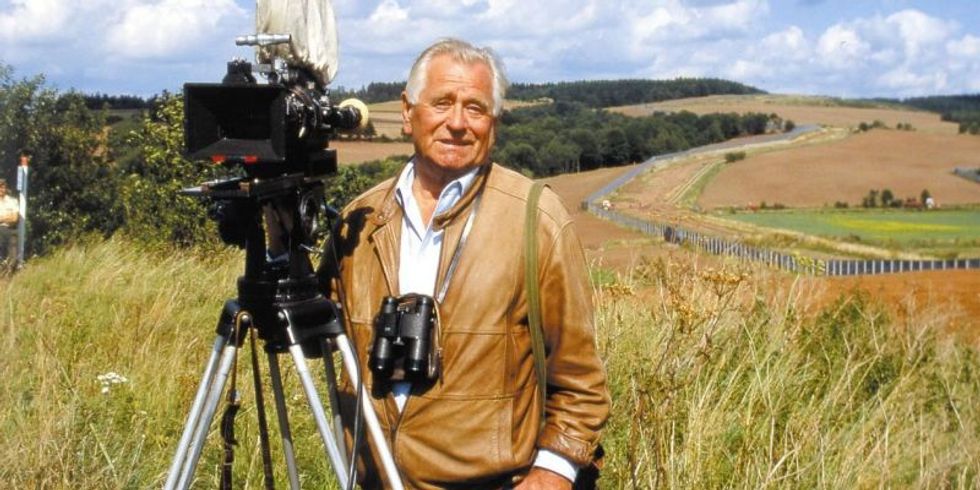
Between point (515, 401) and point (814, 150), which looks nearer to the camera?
point (515, 401)

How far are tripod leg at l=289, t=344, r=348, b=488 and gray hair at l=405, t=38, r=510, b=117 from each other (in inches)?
23.5

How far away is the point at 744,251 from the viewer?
25.8 feet

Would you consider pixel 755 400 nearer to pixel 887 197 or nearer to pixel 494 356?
pixel 494 356

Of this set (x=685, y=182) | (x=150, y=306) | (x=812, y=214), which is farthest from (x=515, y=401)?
(x=812, y=214)

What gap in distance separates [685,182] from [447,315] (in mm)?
40893

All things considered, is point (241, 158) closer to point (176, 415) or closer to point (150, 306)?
point (176, 415)

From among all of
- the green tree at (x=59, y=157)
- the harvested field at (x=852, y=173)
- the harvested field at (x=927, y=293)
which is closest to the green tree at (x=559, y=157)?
the harvested field at (x=852, y=173)

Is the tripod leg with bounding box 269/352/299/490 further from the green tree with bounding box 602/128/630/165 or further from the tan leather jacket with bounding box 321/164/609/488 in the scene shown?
the green tree with bounding box 602/128/630/165

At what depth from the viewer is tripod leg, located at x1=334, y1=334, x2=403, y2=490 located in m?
2.21

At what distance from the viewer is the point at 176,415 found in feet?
13.4

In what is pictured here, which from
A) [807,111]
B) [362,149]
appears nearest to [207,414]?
[362,149]

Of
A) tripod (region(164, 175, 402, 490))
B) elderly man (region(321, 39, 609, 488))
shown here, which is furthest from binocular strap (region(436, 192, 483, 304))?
tripod (region(164, 175, 402, 490))

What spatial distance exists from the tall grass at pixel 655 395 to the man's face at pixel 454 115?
160 centimetres

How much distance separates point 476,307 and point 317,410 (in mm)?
394
